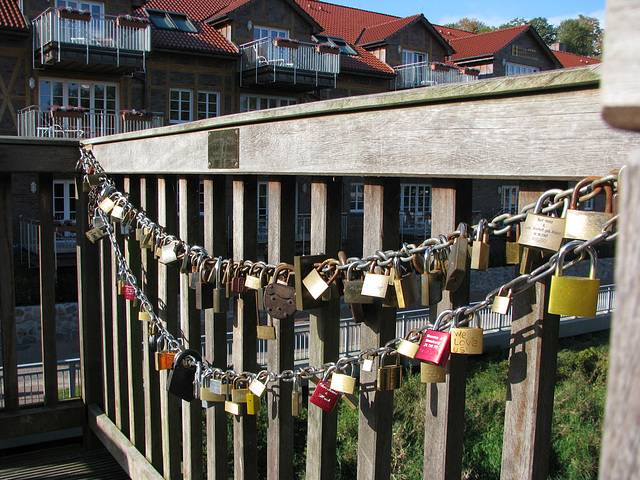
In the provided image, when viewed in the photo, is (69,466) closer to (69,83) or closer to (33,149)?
(33,149)

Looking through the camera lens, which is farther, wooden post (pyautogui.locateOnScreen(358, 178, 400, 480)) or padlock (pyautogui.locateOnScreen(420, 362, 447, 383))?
wooden post (pyautogui.locateOnScreen(358, 178, 400, 480))

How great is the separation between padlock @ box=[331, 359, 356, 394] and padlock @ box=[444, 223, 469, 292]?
434mm

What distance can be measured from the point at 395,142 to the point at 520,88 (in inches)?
13.1

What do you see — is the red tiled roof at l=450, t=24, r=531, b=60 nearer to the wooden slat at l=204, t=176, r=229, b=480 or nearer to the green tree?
the wooden slat at l=204, t=176, r=229, b=480

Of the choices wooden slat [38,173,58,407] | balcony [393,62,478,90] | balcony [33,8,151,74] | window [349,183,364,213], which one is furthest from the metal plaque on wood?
balcony [393,62,478,90]

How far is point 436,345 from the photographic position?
1227 mm

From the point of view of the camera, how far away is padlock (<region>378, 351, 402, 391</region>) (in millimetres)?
1452

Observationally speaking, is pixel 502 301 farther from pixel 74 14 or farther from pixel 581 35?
pixel 581 35

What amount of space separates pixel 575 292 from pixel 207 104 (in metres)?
18.7

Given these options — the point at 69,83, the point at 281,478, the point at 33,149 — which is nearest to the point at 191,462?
the point at 281,478

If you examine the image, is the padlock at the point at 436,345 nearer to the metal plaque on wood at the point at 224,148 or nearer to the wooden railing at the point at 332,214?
the wooden railing at the point at 332,214

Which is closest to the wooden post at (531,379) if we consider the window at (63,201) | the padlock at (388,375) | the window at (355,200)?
the padlock at (388,375)

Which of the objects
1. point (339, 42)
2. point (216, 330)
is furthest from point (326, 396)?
point (339, 42)

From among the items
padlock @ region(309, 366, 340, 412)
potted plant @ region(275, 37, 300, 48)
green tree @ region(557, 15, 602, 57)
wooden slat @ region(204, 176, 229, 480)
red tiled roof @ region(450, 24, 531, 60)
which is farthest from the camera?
green tree @ region(557, 15, 602, 57)
